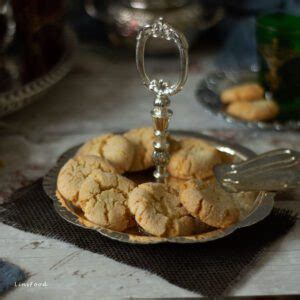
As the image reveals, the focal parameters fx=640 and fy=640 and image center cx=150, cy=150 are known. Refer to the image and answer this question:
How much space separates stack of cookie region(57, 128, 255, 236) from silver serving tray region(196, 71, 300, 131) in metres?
0.16

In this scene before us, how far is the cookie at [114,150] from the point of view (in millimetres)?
668

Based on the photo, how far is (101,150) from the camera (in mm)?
687

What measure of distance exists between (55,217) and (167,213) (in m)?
0.12

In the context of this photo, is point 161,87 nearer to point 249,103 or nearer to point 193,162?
point 193,162

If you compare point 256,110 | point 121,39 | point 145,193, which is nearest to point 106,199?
point 145,193

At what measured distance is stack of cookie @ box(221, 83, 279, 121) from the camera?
2.73 feet

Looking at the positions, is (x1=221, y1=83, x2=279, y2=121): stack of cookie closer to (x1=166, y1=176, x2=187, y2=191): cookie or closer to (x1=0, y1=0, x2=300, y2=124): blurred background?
(x1=0, y1=0, x2=300, y2=124): blurred background

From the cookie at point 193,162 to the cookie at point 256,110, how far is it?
0.52ft

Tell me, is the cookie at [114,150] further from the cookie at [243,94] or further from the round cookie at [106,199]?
the cookie at [243,94]

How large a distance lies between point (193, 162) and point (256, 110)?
19 centimetres

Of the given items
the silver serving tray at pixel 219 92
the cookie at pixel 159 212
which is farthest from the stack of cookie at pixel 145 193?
the silver serving tray at pixel 219 92

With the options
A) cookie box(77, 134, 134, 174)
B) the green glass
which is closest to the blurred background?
the green glass

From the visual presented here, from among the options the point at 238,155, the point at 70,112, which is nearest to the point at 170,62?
the point at 70,112

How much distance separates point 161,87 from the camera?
652 mm
